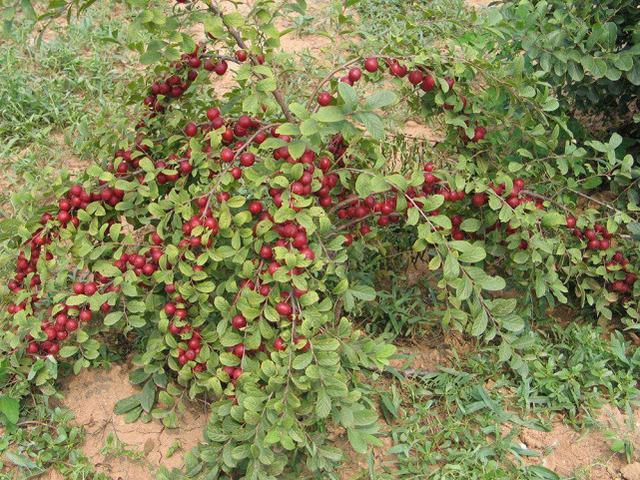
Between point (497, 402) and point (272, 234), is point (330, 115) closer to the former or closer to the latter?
point (272, 234)

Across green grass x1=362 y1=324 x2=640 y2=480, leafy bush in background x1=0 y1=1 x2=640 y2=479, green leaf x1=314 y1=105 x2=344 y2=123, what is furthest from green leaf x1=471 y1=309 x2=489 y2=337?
green leaf x1=314 y1=105 x2=344 y2=123

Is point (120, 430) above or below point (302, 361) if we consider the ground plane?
below

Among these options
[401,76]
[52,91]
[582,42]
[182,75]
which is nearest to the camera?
[401,76]

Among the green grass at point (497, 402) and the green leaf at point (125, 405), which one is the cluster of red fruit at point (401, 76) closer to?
the green grass at point (497, 402)

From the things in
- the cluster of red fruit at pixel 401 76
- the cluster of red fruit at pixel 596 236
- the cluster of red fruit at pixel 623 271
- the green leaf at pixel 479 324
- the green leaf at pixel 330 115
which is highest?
the green leaf at pixel 330 115

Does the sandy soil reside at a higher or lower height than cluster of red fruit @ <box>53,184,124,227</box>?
lower

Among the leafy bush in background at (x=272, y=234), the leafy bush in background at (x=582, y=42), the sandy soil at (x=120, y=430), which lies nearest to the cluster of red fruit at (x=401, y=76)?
the leafy bush in background at (x=272, y=234)

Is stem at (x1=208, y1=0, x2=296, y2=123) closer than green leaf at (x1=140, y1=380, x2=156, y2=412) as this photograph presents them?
Yes

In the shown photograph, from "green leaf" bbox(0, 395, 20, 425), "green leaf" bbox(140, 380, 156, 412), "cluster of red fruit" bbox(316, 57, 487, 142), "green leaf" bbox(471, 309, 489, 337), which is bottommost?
"green leaf" bbox(140, 380, 156, 412)

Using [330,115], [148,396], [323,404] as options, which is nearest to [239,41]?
[330,115]

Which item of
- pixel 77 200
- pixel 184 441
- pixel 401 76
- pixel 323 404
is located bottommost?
pixel 184 441

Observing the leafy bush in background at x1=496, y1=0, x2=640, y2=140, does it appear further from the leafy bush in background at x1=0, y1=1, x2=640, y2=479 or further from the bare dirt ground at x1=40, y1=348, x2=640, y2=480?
the bare dirt ground at x1=40, y1=348, x2=640, y2=480

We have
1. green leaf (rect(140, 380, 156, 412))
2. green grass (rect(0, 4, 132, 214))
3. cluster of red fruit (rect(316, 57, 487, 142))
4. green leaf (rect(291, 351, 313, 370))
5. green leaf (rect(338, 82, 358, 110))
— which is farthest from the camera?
green grass (rect(0, 4, 132, 214))

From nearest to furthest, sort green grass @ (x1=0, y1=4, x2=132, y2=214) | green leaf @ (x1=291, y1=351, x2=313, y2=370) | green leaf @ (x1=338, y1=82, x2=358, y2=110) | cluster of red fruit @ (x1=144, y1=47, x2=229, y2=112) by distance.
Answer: green leaf @ (x1=338, y1=82, x2=358, y2=110) → green leaf @ (x1=291, y1=351, x2=313, y2=370) → cluster of red fruit @ (x1=144, y1=47, x2=229, y2=112) → green grass @ (x1=0, y1=4, x2=132, y2=214)
